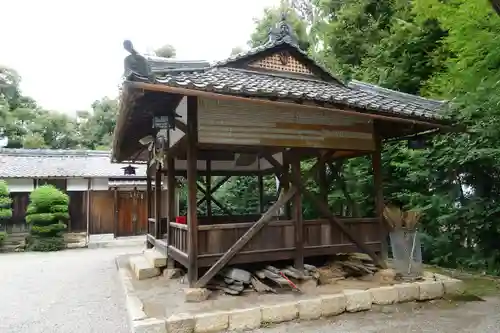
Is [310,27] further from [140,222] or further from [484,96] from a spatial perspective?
[484,96]

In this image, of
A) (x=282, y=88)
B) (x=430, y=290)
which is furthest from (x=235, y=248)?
(x=430, y=290)

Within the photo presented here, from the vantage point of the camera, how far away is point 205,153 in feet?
32.4

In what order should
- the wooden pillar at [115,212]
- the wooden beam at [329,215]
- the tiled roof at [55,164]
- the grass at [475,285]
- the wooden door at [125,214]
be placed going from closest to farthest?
the grass at [475,285], the wooden beam at [329,215], the tiled roof at [55,164], the wooden pillar at [115,212], the wooden door at [125,214]

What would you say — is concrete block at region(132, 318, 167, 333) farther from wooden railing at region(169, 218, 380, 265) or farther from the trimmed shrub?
the trimmed shrub

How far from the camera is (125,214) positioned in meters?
19.1

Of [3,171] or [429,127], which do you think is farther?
[3,171]

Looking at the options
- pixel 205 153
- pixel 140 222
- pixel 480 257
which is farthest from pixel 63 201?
pixel 480 257

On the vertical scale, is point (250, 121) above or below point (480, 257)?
above

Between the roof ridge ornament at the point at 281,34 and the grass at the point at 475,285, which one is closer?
A: the grass at the point at 475,285

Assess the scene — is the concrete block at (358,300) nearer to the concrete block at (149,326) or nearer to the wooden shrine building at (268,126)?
the wooden shrine building at (268,126)

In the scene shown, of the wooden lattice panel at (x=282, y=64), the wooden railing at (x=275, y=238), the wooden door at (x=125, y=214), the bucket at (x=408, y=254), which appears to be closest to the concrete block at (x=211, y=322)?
the wooden railing at (x=275, y=238)

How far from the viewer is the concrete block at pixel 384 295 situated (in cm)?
571

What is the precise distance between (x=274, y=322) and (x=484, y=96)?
4.56m

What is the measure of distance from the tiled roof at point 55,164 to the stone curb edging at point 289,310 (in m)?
14.0
